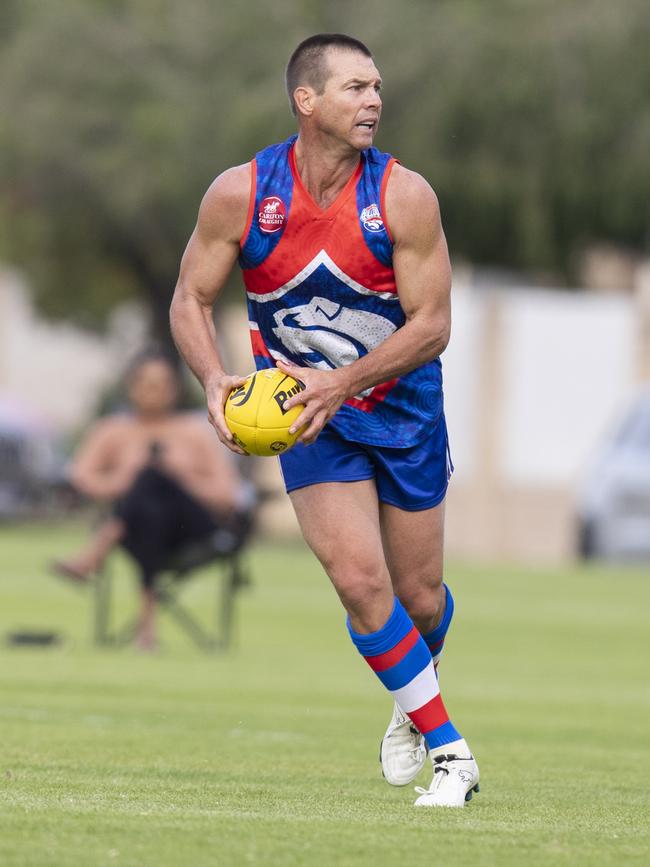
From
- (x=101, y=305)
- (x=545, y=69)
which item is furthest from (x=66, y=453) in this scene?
(x=545, y=69)

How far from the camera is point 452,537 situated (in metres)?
31.8

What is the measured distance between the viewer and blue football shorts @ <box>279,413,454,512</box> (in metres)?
7.45

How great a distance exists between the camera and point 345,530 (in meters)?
7.29

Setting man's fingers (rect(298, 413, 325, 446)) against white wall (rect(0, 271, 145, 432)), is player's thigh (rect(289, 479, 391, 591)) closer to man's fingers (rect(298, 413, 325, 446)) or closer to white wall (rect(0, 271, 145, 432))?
man's fingers (rect(298, 413, 325, 446))

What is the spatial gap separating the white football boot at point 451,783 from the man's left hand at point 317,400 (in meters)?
1.13

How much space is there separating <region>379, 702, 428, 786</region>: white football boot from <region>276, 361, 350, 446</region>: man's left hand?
3.50 feet

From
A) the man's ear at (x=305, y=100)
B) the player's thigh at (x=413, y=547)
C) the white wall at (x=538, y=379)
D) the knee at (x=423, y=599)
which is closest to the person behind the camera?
the man's ear at (x=305, y=100)

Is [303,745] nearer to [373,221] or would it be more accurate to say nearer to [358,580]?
[358,580]

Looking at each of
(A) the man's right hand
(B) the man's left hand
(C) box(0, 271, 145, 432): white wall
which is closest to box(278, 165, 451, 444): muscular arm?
(B) the man's left hand

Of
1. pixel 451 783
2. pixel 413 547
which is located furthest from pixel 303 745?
pixel 451 783

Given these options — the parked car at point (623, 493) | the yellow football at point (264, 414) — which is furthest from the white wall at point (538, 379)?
the yellow football at point (264, 414)

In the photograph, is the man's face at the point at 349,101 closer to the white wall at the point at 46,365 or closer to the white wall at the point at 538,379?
the white wall at the point at 538,379

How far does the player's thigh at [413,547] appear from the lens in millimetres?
7605

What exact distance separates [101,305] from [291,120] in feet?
47.9
